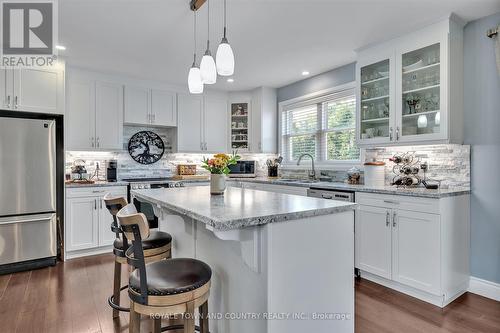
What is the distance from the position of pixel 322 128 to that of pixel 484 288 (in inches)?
108

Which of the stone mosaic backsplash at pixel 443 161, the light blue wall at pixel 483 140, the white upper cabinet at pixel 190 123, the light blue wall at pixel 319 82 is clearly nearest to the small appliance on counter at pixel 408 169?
the stone mosaic backsplash at pixel 443 161

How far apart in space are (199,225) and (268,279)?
0.86 metres

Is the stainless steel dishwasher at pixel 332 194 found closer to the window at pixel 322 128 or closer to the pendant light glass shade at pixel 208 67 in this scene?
the window at pixel 322 128

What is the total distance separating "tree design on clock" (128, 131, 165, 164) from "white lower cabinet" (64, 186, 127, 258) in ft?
3.10

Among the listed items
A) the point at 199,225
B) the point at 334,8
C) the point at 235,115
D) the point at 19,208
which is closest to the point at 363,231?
the point at 199,225

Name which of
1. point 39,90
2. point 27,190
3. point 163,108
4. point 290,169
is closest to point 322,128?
Result: point 290,169

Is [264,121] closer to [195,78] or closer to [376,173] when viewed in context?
[376,173]

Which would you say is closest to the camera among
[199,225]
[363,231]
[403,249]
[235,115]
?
[199,225]

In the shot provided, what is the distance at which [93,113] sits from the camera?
4.24 m

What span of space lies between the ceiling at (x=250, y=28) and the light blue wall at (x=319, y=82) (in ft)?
0.53

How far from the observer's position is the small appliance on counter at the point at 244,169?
18.0ft

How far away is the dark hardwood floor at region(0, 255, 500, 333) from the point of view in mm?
2186

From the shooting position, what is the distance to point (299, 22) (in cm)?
279

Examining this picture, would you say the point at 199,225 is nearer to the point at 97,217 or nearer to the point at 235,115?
the point at 97,217
